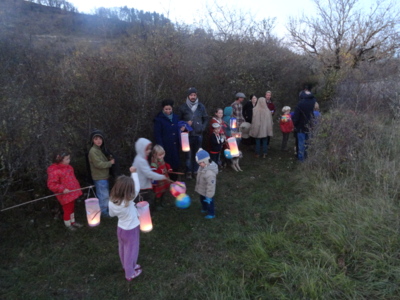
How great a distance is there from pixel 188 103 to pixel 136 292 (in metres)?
3.94

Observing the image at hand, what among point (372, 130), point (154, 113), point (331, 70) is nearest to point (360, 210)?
point (372, 130)

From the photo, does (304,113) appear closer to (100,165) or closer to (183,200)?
(183,200)

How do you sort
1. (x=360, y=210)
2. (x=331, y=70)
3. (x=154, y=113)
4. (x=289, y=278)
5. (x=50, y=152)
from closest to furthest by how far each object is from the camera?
1. (x=289, y=278)
2. (x=360, y=210)
3. (x=50, y=152)
4. (x=154, y=113)
5. (x=331, y=70)

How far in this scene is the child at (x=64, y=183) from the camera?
4.16 metres

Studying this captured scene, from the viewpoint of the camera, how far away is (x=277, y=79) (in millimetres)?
12500

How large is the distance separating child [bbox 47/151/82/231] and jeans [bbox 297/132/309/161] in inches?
212

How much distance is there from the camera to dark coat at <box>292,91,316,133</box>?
704 centimetres

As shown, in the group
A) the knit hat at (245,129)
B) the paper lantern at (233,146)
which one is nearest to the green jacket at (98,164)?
the paper lantern at (233,146)

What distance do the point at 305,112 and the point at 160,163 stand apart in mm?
4138

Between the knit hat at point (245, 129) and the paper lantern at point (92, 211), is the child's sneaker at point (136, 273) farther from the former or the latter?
the knit hat at point (245, 129)

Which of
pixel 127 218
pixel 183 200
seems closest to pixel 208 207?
pixel 183 200

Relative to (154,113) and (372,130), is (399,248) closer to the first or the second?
(372,130)

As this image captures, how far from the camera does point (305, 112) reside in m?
7.07

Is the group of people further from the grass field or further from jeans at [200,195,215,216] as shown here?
the grass field
